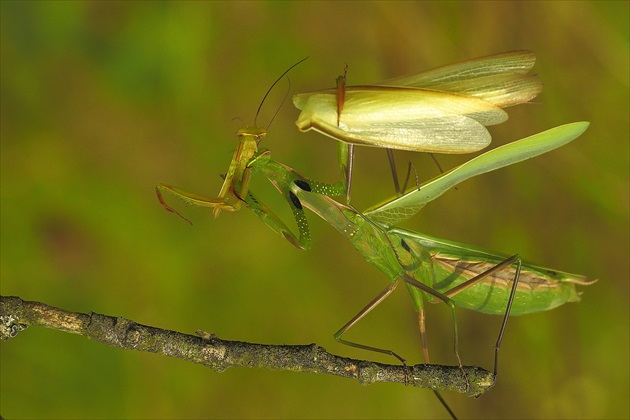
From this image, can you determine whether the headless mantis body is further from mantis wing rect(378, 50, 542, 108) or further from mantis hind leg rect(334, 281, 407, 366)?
mantis wing rect(378, 50, 542, 108)

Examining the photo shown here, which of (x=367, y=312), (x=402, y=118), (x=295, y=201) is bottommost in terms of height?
(x=367, y=312)

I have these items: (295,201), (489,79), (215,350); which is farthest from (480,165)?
(215,350)

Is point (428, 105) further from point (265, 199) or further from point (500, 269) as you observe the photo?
point (265, 199)

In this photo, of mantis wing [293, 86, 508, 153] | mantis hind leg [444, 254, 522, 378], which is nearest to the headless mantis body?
mantis hind leg [444, 254, 522, 378]

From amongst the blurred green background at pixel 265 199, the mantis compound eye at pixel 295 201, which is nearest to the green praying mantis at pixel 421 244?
the mantis compound eye at pixel 295 201

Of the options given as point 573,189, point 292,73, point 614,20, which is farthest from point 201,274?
point 614,20

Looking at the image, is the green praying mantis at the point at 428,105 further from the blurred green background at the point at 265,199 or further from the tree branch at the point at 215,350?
the blurred green background at the point at 265,199

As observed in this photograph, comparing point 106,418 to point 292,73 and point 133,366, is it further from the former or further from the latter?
point 292,73
